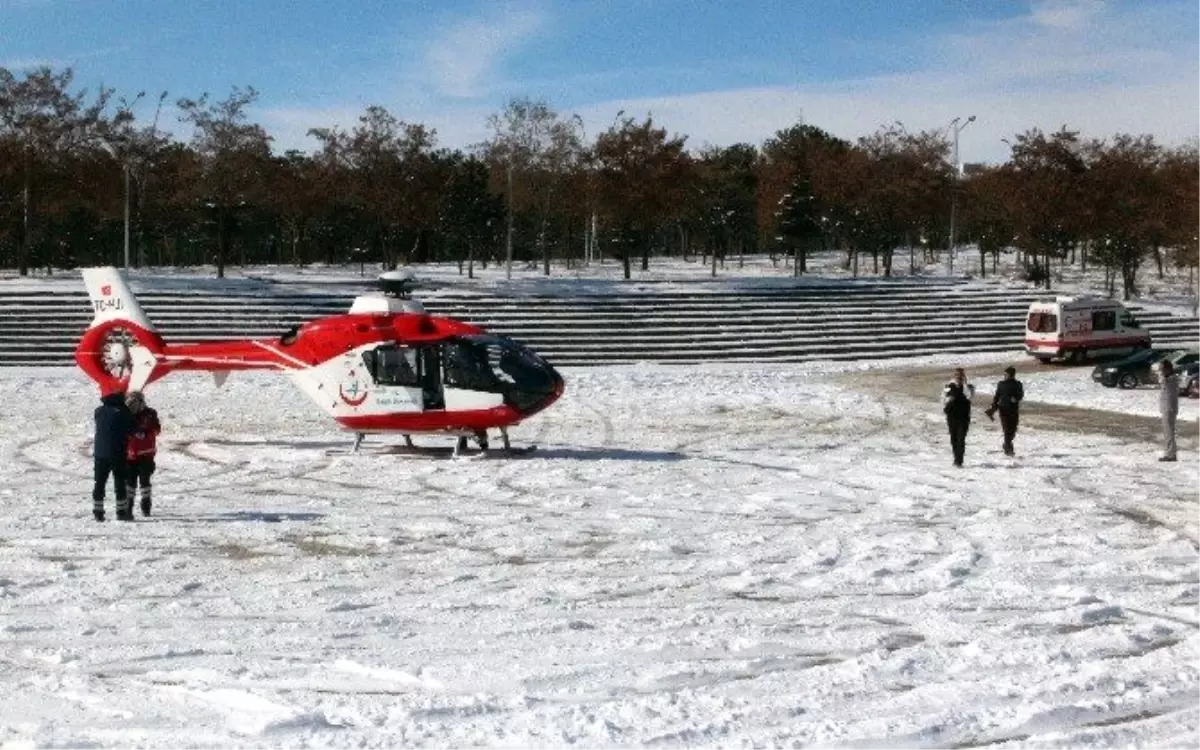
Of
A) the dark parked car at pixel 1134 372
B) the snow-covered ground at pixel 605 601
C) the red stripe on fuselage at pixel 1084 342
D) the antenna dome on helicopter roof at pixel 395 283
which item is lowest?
the snow-covered ground at pixel 605 601

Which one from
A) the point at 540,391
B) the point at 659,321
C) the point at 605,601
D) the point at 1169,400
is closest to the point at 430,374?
the point at 540,391

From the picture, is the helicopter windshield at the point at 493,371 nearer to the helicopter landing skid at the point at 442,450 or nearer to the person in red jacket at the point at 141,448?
the helicopter landing skid at the point at 442,450

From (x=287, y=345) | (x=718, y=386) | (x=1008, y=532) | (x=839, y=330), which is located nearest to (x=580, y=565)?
(x=1008, y=532)

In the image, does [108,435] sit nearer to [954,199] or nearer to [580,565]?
[580,565]

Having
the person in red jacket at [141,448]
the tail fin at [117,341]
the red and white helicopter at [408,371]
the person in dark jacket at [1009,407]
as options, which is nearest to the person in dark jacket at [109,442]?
the person in red jacket at [141,448]

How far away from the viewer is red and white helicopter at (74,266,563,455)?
60.7ft

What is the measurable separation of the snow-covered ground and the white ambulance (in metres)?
17.9

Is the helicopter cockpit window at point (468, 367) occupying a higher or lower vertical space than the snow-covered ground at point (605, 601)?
higher

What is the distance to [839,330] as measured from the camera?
139ft

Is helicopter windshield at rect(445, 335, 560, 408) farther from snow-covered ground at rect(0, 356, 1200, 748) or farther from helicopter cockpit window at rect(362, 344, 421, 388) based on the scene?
snow-covered ground at rect(0, 356, 1200, 748)

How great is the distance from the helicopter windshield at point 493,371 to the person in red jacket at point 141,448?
18.0 ft

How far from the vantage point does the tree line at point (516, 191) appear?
49844mm

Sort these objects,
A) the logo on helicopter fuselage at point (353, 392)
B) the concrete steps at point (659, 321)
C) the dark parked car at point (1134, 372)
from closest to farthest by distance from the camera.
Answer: the logo on helicopter fuselage at point (353, 392), the dark parked car at point (1134, 372), the concrete steps at point (659, 321)

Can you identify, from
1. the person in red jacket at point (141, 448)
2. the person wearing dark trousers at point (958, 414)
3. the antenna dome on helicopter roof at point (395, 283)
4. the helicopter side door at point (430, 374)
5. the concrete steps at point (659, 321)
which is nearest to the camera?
the person in red jacket at point (141, 448)
